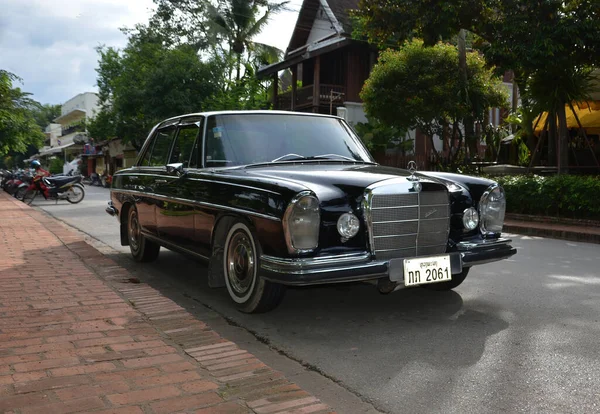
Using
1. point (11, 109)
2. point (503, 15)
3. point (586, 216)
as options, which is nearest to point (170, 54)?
point (11, 109)

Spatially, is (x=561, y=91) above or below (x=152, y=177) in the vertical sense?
above

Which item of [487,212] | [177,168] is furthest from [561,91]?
[177,168]

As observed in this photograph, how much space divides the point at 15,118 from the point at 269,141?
2363cm

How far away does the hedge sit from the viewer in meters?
11.7

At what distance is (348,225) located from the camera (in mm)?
4133

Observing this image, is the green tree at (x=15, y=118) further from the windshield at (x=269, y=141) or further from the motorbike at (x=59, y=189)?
the windshield at (x=269, y=141)

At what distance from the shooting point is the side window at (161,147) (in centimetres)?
632

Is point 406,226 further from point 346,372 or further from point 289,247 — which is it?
point 346,372

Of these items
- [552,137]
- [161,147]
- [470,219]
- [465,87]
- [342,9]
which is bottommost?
[470,219]

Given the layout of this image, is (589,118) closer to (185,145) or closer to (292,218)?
(185,145)

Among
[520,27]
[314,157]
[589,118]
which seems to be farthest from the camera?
[589,118]

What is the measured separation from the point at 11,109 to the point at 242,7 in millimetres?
15906

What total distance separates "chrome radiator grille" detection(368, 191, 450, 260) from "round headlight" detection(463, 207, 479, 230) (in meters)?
0.21

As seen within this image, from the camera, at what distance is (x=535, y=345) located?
154 inches
